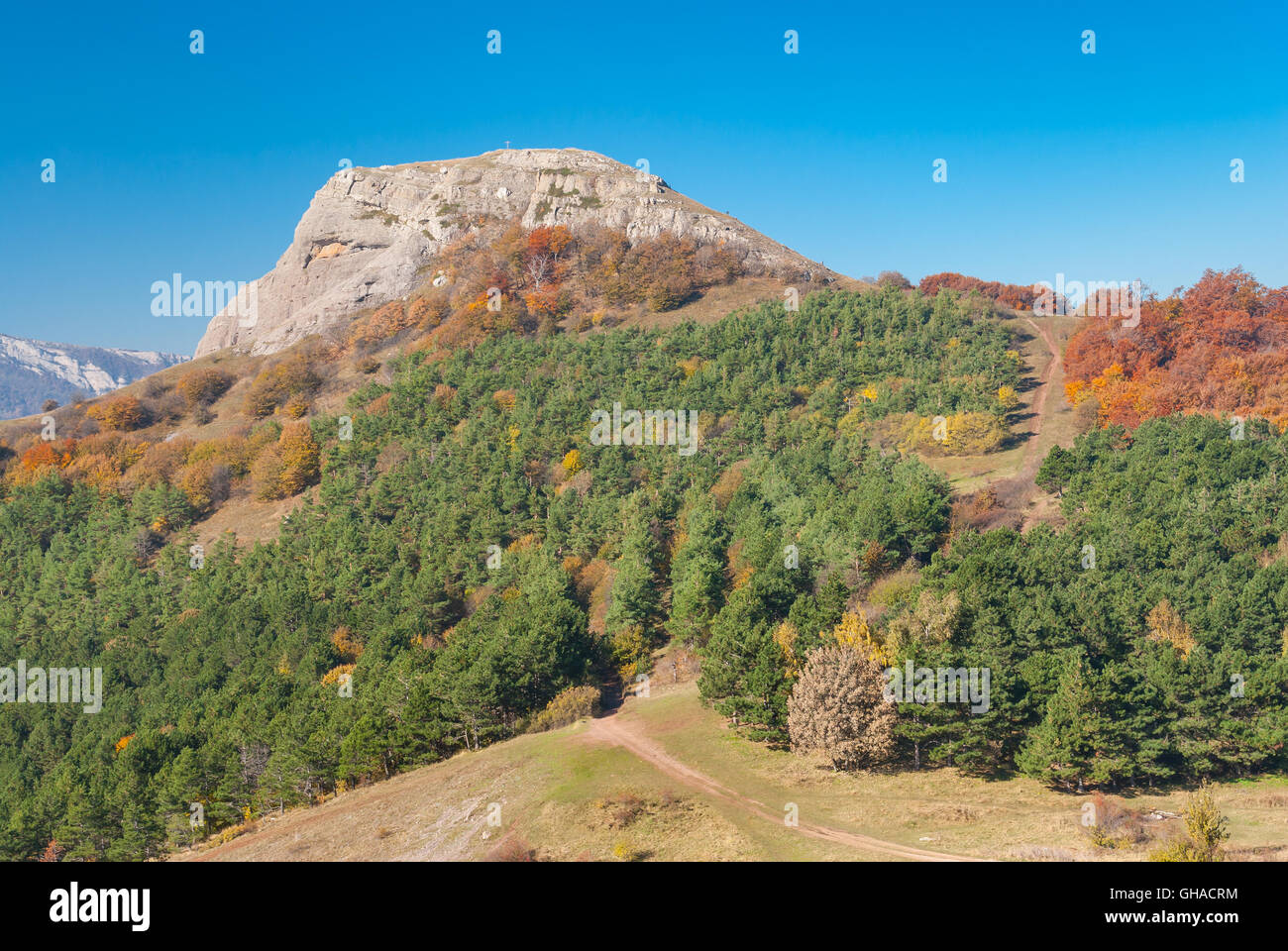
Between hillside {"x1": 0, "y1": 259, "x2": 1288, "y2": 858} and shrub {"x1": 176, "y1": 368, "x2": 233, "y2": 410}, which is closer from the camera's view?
hillside {"x1": 0, "y1": 259, "x2": 1288, "y2": 858}

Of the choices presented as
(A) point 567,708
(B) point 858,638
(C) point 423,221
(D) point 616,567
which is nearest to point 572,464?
(D) point 616,567

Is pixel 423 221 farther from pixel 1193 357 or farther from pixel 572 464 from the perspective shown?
pixel 1193 357

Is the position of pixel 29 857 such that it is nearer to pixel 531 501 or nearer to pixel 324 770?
pixel 324 770

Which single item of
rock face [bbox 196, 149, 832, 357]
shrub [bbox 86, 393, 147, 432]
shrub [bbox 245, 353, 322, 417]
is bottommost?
shrub [bbox 86, 393, 147, 432]

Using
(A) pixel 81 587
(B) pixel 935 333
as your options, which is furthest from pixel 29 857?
(B) pixel 935 333

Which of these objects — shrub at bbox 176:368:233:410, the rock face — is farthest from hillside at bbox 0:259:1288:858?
the rock face

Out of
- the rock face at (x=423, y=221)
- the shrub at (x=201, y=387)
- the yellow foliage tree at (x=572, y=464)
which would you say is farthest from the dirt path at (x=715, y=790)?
the shrub at (x=201, y=387)

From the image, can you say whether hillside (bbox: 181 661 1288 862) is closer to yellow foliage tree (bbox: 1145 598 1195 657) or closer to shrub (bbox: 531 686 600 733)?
shrub (bbox: 531 686 600 733)

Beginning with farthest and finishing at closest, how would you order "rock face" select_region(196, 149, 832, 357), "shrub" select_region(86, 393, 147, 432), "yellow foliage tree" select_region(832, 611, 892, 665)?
"rock face" select_region(196, 149, 832, 357) → "shrub" select_region(86, 393, 147, 432) → "yellow foliage tree" select_region(832, 611, 892, 665)
